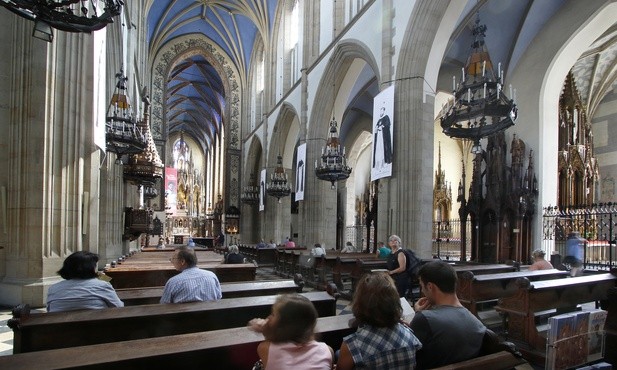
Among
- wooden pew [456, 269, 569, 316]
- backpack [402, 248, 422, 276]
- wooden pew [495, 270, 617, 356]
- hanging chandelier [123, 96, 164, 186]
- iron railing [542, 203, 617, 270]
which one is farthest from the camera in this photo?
iron railing [542, 203, 617, 270]

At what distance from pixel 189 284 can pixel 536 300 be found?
3.54 meters

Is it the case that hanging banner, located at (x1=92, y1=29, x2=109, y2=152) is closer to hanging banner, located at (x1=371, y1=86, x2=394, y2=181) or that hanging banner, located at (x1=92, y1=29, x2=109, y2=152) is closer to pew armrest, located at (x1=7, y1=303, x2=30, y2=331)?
pew armrest, located at (x1=7, y1=303, x2=30, y2=331)

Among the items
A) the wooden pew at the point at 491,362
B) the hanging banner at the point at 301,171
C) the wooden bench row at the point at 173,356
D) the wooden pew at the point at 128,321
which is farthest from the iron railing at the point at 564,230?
the wooden bench row at the point at 173,356

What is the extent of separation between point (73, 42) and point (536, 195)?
11.5 m

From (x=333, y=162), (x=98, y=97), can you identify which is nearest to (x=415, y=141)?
(x=333, y=162)

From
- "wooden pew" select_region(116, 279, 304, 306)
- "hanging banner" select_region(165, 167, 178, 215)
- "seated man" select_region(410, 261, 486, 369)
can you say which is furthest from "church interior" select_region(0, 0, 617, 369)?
"hanging banner" select_region(165, 167, 178, 215)

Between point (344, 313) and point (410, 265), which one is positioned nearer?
point (410, 265)

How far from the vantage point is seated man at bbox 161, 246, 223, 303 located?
3438mm

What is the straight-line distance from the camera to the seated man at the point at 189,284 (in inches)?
135

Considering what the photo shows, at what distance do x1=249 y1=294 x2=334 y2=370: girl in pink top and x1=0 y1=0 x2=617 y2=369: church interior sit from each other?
594 millimetres

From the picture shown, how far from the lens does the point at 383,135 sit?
10.2m

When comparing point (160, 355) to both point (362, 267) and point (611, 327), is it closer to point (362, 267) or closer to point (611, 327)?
point (611, 327)

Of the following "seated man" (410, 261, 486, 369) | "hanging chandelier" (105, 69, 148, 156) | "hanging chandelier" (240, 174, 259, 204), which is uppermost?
"hanging chandelier" (105, 69, 148, 156)

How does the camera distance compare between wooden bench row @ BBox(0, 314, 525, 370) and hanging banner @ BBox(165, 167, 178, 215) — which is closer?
wooden bench row @ BBox(0, 314, 525, 370)
